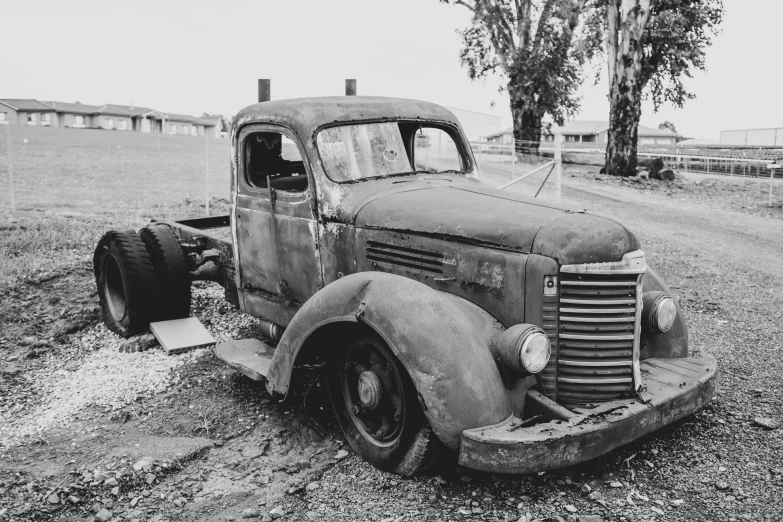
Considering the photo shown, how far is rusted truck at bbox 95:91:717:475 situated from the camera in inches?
140

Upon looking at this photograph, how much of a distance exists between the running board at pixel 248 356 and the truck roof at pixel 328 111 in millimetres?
1561

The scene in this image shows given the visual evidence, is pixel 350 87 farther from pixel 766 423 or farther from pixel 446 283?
pixel 766 423

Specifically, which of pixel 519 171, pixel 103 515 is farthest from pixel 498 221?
pixel 519 171

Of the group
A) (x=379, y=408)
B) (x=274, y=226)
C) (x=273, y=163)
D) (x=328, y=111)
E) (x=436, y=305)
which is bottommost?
(x=379, y=408)

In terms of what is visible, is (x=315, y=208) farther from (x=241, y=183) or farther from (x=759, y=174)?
(x=759, y=174)

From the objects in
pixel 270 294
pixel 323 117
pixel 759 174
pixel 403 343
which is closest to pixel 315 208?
pixel 323 117

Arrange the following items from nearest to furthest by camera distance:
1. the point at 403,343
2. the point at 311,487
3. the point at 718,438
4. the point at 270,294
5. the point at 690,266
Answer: the point at 403,343
the point at 311,487
the point at 718,438
the point at 270,294
the point at 690,266

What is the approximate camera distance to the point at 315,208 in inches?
191

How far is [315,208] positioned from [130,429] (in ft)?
6.24

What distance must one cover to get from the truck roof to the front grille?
202 cm

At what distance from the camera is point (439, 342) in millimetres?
3561

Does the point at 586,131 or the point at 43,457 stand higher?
the point at 586,131

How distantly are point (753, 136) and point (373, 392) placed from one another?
53.0m

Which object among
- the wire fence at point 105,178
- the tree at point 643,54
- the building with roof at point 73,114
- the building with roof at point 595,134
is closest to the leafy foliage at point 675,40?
the tree at point 643,54
